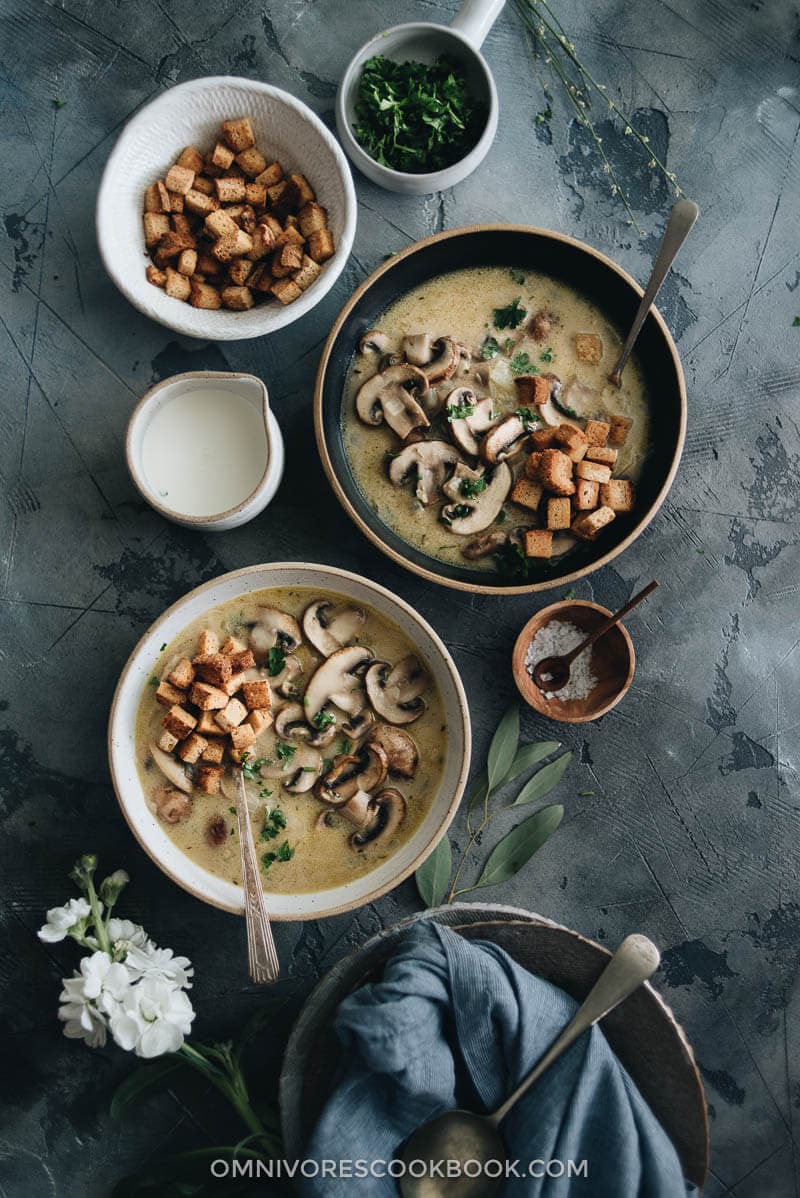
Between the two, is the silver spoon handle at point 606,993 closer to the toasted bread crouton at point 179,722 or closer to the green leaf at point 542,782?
the green leaf at point 542,782

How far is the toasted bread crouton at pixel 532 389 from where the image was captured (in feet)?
7.49

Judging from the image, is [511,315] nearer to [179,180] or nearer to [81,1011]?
[179,180]

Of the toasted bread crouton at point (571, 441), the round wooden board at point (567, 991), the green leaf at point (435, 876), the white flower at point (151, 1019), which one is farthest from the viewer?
the green leaf at point (435, 876)

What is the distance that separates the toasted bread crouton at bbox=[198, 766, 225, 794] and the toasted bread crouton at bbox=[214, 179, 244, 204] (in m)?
1.38

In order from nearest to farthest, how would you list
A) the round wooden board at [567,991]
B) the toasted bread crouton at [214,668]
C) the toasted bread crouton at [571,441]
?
1. the round wooden board at [567,991]
2. the toasted bread crouton at [214,668]
3. the toasted bread crouton at [571,441]

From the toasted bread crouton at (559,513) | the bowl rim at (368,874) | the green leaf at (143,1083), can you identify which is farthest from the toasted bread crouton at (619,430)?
the green leaf at (143,1083)

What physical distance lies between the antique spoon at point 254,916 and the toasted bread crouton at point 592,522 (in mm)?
1024

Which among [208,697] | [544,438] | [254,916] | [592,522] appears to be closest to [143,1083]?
[254,916]

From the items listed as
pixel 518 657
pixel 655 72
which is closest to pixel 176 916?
pixel 518 657

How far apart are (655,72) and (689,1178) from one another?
8.92ft

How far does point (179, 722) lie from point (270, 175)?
1.35 metres

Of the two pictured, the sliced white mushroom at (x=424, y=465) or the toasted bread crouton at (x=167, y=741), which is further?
the sliced white mushroom at (x=424, y=465)

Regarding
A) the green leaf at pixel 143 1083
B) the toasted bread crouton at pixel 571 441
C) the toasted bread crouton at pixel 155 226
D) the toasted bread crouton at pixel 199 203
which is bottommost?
the green leaf at pixel 143 1083

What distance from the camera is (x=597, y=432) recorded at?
7.56ft
